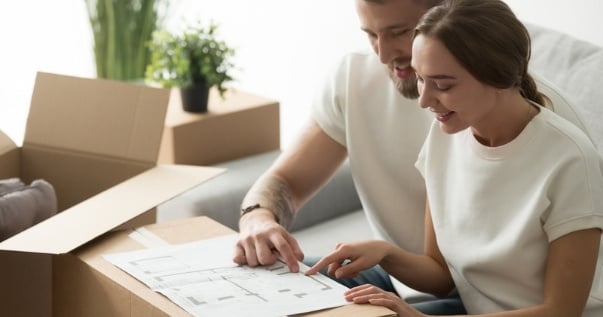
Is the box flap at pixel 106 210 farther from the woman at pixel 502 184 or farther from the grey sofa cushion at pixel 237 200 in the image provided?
the grey sofa cushion at pixel 237 200

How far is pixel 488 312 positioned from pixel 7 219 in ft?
2.68

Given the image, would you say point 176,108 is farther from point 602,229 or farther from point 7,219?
point 602,229

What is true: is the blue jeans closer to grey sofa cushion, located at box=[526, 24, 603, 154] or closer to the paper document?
the paper document

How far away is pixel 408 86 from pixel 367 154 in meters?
0.17

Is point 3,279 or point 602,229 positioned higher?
point 602,229

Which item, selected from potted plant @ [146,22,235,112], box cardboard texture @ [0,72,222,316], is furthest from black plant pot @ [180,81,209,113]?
box cardboard texture @ [0,72,222,316]

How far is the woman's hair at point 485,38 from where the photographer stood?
144 cm

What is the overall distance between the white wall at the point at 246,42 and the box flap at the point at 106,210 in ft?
4.14

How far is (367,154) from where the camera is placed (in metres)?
1.92

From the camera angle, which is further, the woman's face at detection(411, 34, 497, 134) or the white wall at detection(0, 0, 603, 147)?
the white wall at detection(0, 0, 603, 147)

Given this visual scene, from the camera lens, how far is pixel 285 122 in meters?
3.50

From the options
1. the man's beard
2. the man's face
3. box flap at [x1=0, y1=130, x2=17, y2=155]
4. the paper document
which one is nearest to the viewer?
the paper document

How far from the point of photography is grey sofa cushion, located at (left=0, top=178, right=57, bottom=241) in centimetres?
177

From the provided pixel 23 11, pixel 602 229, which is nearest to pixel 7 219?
pixel 602 229
